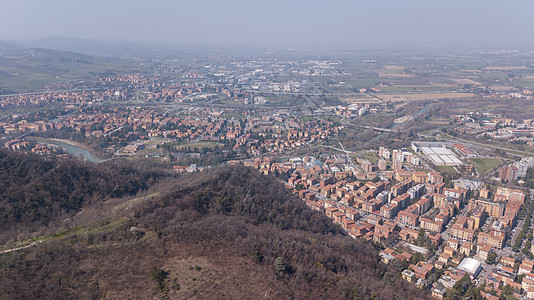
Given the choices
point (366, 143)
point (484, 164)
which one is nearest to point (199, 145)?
point (366, 143)

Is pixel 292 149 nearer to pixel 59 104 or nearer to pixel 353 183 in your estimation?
pixel 353 183

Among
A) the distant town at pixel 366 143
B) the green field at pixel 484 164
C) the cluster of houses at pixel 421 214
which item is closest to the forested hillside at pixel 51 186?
the distant town at pixel 366 143

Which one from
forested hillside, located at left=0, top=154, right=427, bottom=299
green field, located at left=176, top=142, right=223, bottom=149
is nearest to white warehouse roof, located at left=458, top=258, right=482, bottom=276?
forested hillside, located at left=0, top=154, right=427, bottom=299

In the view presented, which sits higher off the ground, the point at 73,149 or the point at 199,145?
the point at 199,145

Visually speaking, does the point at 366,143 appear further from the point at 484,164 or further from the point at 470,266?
the point at 470,266

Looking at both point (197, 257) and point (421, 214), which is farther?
point (421, 214)
